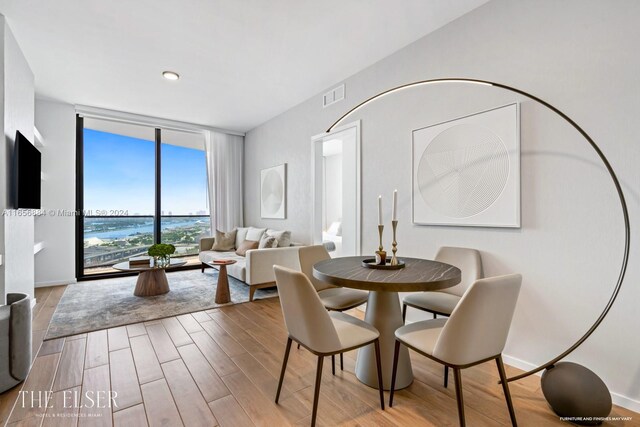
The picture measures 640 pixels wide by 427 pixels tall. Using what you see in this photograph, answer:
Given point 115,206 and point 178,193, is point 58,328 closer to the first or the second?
point 115,206

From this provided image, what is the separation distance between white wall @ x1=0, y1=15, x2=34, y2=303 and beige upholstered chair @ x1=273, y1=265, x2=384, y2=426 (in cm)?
258

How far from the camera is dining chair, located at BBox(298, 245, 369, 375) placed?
2188 mm

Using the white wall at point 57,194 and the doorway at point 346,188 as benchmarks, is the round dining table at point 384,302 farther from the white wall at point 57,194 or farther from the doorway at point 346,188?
the white wall at point 57,194

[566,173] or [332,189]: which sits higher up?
[332,189]

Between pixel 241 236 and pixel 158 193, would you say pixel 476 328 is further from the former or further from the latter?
pixel 158 193

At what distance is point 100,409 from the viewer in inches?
67.5

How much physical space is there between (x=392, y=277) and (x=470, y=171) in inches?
51.7

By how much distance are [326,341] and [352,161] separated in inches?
107

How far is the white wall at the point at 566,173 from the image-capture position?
1735 mm

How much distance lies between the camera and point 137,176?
221 inches

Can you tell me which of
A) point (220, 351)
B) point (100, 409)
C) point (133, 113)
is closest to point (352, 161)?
point (220, 351)

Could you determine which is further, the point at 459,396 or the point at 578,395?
the point at 578,395

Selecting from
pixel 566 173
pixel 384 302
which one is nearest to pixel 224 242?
pixel 384 302

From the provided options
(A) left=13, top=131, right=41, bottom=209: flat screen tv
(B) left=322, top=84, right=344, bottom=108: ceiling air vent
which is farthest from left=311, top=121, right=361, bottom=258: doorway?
(A) left=13, top=131, right=41, bottom=209: flat screen tv
